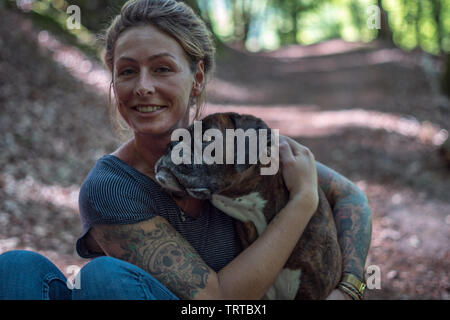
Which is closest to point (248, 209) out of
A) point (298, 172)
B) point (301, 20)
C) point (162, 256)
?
point (298, 172)

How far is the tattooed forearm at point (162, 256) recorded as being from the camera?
187 centimetres

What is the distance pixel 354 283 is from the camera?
2.21 m

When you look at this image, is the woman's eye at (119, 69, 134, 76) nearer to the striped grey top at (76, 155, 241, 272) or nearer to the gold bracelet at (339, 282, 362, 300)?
the striped grey top at (76, 155, 241, 272)

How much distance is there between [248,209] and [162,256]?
0.58 m

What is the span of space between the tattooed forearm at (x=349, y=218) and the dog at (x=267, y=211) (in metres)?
0.11

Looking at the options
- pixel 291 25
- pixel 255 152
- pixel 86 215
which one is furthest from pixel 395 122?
pixel 291 25

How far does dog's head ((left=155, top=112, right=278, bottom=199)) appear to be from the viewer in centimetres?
197

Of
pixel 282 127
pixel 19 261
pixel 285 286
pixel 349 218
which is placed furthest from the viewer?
pixel 282 127

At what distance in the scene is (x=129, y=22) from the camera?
2.16 meters

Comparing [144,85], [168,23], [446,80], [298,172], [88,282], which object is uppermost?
[446,80]

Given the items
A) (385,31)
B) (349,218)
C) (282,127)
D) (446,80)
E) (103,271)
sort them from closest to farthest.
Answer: (103,271), (349,218), (282,127), (446,80), (385,31)

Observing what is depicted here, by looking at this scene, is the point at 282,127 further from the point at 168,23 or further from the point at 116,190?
the point at 116,190
